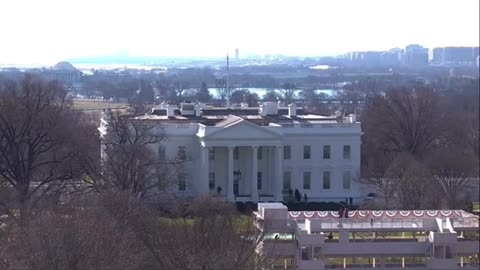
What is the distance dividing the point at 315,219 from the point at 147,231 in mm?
4294

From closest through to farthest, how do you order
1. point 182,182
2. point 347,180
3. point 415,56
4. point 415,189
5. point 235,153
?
1. point 415,189
2. point 182,182
3. point 235,153
4. point 347,180
5. point 415,56

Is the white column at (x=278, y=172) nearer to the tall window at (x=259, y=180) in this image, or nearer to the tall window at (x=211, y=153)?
the tall window at (x=259, y=180)

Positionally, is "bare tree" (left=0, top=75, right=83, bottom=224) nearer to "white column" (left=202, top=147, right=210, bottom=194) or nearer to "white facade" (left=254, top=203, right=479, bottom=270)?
"white column" (left=202, top=147, right=210, bottom=194)

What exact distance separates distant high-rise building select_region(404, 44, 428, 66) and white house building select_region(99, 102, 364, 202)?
113 feet

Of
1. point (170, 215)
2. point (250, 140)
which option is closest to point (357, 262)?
point (170, 215)

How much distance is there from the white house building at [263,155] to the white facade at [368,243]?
15.6 metres

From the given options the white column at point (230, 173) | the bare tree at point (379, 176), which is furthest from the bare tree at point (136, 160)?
the bare tree at point (379, 176)

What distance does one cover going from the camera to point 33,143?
35719 millimetres

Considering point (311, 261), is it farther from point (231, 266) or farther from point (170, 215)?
point (170, 215)

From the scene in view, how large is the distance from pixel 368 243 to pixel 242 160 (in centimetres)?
1850

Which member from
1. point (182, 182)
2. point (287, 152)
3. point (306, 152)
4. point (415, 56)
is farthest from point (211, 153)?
point (415, 56)

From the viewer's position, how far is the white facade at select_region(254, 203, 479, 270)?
80.5 ft

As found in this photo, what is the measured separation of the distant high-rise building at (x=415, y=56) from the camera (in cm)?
8056

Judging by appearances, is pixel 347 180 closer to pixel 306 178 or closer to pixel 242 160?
pixel 306 178
